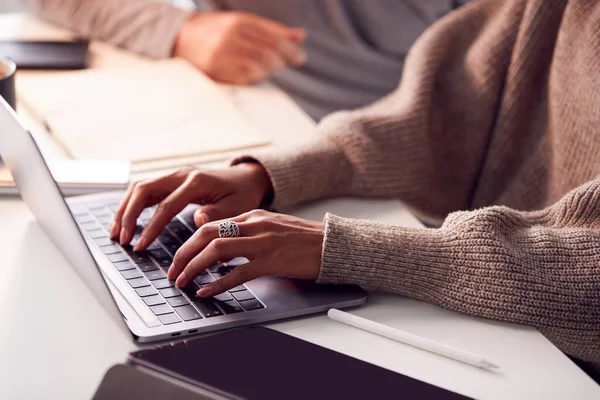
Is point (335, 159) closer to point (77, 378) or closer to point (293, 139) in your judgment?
point (293, 139)

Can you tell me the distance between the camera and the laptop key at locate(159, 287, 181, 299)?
729 mm

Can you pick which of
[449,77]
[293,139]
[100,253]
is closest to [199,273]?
[100,253]

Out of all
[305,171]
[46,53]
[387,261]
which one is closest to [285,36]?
[46,53]

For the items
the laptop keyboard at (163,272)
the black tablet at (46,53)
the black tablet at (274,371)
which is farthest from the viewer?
the black tablet at (46,53)

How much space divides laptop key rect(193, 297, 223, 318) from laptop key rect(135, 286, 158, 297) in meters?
0.04

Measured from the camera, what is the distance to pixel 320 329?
71 centimetres

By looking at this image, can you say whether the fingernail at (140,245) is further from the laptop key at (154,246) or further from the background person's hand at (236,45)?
the background person's hand at (236,45)

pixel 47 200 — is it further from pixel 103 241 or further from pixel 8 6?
pixel 8 6

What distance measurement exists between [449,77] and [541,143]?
154mm

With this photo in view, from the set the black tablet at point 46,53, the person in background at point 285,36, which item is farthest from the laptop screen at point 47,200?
the person in background at point 285,36

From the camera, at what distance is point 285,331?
2.31 feet

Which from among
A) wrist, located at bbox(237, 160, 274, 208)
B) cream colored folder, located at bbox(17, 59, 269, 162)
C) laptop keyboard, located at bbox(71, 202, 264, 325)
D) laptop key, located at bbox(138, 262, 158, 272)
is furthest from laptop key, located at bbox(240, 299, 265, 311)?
cream colored folder, located at bbox(17, 59, 269, 162)

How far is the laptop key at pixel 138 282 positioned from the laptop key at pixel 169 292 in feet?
0.06

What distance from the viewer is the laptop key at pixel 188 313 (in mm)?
695
